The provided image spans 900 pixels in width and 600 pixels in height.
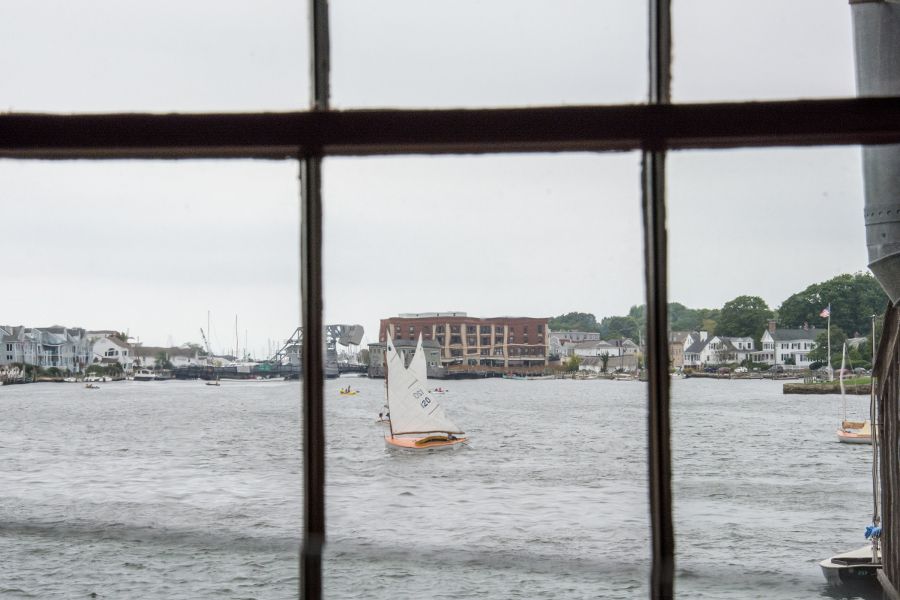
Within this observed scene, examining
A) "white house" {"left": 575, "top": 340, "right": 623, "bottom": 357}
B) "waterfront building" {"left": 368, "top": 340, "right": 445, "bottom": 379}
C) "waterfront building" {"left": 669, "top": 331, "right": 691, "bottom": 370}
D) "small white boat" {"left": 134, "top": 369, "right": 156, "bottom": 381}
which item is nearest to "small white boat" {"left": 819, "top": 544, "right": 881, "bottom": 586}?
"white house" {"left": 575, "top": 340, "right": 623, "bottom": 357}

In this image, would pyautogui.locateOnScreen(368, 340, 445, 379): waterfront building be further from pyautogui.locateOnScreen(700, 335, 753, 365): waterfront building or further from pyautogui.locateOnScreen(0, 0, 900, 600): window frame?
pyautogui.locateOnScreen(0, 0, 900, 600): window frame

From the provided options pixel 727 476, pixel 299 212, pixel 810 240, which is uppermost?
pixel 810 240

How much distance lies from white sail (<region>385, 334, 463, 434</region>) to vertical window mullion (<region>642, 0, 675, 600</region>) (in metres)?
15.8

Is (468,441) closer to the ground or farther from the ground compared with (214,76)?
closer to the ground

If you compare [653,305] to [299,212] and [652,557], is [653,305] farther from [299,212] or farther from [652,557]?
[299,212]

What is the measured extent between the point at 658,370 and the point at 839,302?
923 centimetres

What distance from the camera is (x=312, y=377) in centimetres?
96

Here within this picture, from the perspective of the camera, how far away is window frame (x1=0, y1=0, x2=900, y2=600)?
0.90 meters

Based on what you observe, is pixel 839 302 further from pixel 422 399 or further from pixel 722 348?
pixel 422 399

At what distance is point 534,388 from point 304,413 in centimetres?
4590

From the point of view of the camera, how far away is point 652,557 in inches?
37.4

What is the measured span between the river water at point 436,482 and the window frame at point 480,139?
17355mm

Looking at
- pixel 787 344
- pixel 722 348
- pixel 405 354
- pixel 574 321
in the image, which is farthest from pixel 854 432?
pixel 574 321

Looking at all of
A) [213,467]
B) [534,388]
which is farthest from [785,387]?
[213,467]
